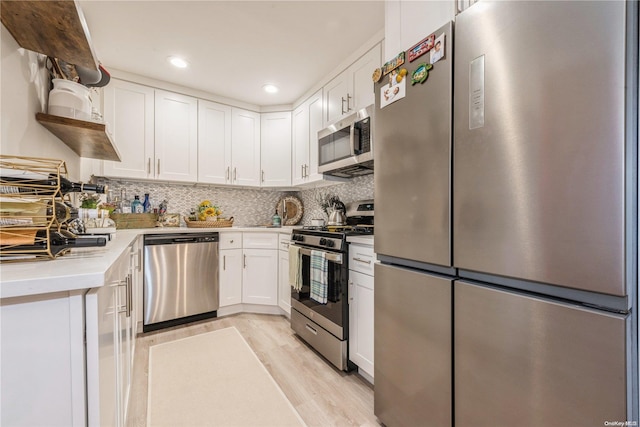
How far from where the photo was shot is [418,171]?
1.16m

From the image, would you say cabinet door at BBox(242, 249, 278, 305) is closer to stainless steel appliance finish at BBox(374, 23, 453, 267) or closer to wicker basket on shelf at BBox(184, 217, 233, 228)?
wicker basket on shelf at BBox(184, 217, 233, 228)

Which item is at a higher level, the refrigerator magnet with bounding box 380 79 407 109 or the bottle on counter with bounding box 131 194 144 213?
the refrigerator magnet with bounding box 380 79 407 109

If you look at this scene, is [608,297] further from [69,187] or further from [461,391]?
[69,187]

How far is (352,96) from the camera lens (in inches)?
94.5

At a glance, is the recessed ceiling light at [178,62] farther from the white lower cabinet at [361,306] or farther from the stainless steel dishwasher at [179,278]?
the white lower cabinet at [361,306]

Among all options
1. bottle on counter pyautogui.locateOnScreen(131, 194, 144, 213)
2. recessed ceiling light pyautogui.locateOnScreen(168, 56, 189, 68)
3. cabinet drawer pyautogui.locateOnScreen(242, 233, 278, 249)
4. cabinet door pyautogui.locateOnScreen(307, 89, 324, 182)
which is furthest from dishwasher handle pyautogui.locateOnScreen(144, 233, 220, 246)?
recessed ceiling light pyautogui.locateOnScreen(168, 56, 189, 68)

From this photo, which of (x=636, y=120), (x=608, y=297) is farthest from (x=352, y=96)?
(x=608, y=297)

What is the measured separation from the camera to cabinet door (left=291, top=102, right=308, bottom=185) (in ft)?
10.2

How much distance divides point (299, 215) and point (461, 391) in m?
2.80

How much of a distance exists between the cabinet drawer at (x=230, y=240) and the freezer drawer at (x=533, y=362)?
7.80 feet

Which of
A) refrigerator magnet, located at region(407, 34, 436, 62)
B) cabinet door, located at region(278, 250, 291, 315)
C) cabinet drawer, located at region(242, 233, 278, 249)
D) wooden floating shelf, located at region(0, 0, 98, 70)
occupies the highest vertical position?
refrigerator magnet, located at region(407, 34, 436, 62)

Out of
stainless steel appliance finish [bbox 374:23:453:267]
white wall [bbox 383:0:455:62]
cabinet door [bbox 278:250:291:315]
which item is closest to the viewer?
stainless steel appliance finish [bbox 374:23:453:267]

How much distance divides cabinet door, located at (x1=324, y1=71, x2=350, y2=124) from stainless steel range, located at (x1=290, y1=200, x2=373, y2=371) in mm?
881

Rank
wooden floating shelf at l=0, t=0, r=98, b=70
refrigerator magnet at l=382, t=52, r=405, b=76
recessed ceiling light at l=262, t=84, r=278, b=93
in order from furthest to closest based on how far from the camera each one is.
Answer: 1. recessed ceiling light at l=262, t=84, r=278, b=93
2. refrigerator magnet at l=382, t=52, r=405, b=76
3. wooden floating shelf at l=0, t=0, r=98, b=70
